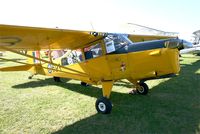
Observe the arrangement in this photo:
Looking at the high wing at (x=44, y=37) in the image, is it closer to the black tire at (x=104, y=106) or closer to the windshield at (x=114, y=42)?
the windshield at (x=114, y=42)

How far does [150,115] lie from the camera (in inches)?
213

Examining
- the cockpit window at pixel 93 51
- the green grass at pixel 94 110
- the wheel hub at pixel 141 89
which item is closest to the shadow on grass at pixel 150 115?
the green grass at pixel 94 110

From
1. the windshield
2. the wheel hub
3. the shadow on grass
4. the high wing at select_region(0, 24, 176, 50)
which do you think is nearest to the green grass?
the shadow on grass

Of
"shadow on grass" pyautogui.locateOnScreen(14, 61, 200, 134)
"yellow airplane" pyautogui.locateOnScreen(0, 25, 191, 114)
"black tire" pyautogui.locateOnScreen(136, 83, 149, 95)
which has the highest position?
"yellow airplane" pyautogui.locateOnScreen(0, 25, 191, 114)

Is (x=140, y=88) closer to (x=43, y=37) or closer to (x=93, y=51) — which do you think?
(x=93, y=51)

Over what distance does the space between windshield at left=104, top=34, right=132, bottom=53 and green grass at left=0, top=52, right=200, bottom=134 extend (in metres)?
1.64

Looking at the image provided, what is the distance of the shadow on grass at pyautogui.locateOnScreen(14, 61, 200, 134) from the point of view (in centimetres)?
468

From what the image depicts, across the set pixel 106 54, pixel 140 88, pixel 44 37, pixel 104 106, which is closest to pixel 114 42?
pixel 106 54

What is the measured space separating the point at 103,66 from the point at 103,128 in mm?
2097

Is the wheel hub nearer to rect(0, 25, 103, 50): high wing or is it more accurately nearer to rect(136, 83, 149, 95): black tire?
rect(136, 83, 149, 95): black tire

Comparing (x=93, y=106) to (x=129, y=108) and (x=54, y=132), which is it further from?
(x=54, y=132)

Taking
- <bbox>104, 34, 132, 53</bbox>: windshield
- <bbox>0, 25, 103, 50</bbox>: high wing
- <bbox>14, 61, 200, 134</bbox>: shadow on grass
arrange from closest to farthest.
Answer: <bbox>14, 61, 200, 134</bbox>: shadow on grass, <bbox>0, 25, 103, 50</bbox>: high wing, <bbox>104, 34, 132, 53</bbox>: windshield

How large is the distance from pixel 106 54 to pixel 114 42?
15.9 inches

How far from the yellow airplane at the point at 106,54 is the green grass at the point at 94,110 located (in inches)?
22.7
